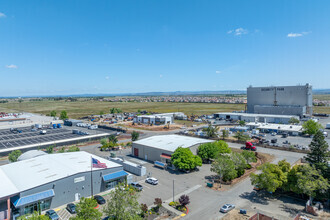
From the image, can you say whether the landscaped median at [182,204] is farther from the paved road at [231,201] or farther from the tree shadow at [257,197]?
the tree shadow at [257,197]

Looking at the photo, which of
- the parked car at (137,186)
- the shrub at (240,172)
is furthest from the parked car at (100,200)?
the shrub at (240,172)

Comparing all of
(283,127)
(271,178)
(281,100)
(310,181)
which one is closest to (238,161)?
(271,178)

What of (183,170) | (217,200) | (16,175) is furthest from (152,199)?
(16,175)

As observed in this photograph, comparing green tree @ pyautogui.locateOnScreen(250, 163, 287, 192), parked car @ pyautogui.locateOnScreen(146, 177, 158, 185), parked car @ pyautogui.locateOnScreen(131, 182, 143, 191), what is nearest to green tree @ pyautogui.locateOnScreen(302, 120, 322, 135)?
green tree @ pyautogui.locateOnScreen(250, 163, 287, 192)

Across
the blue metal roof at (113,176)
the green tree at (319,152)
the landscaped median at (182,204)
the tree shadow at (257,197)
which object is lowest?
the tree shadow at (257,197)

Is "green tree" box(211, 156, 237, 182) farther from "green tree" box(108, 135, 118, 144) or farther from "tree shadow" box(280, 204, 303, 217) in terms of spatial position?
A: "green tree" box(108, 135, 118, 144)

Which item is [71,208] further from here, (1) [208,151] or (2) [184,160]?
(1) [208,151]

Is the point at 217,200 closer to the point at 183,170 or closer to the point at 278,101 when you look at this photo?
the point at 183,170
